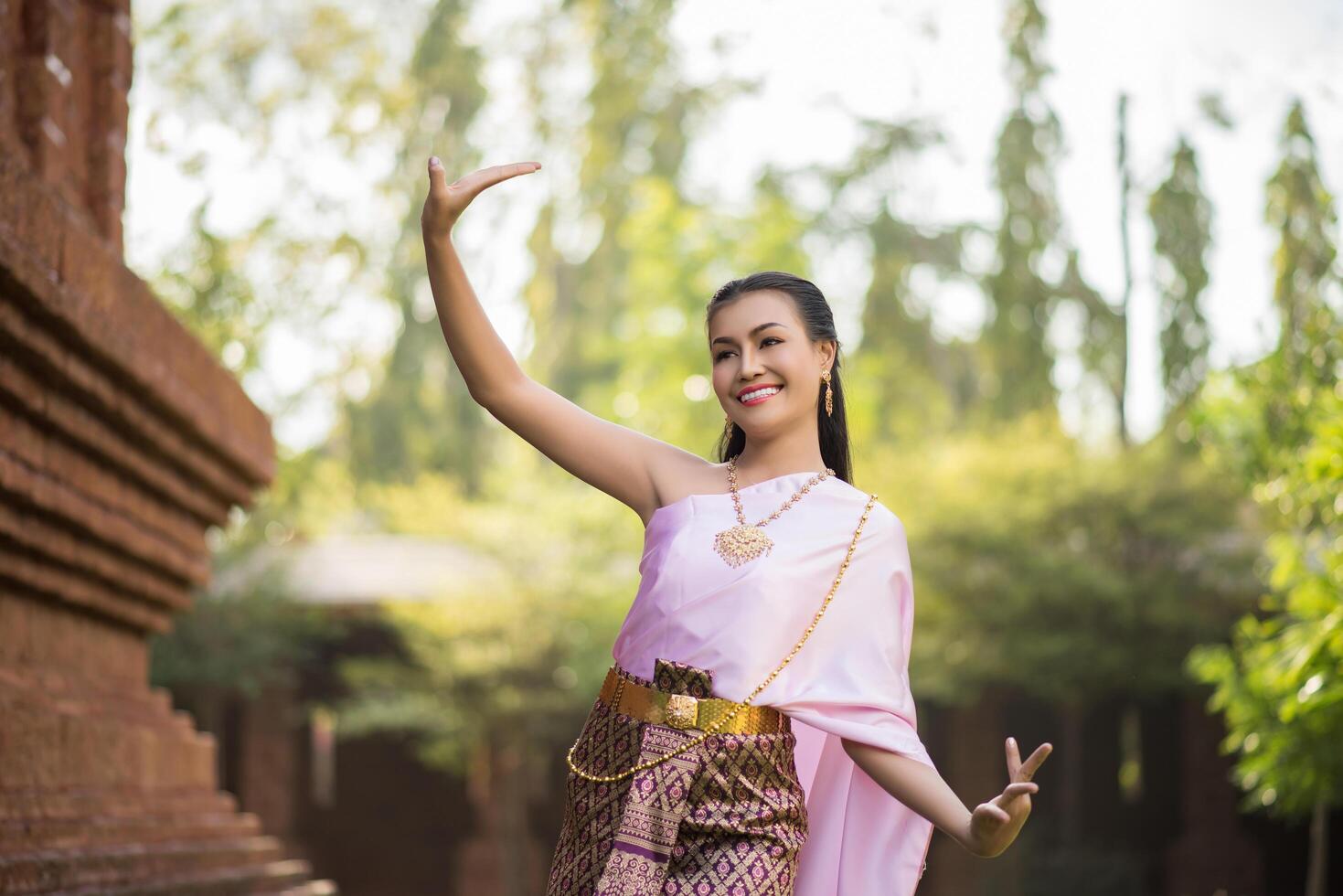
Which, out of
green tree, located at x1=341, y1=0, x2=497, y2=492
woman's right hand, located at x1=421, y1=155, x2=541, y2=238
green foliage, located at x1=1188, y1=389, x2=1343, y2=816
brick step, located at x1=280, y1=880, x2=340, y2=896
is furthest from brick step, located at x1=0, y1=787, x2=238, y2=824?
green tree, located at x1=341, y1=0, x2=497, y2=492

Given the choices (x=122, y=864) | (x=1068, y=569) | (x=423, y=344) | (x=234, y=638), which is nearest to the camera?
(x=122, y=864)

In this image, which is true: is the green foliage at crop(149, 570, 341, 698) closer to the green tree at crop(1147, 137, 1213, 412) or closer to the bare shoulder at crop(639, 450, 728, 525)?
the green tree at crop(1147, 137, 1213, 412)

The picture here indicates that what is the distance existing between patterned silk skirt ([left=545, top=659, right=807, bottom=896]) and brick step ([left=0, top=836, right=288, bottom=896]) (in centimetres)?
113

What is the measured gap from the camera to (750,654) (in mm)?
2521

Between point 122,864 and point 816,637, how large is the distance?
1842mm

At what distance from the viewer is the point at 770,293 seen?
2.75 meters

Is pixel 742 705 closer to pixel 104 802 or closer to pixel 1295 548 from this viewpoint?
pixel 104 802

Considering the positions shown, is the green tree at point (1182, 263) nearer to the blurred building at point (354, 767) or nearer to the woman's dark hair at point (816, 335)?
the blurred building at point (354, 767)

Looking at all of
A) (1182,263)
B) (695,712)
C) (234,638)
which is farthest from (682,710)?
(1182,263)

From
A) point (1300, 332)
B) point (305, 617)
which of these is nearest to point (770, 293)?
point (1300, 332)

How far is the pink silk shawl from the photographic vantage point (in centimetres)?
253

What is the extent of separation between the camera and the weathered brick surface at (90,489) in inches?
124

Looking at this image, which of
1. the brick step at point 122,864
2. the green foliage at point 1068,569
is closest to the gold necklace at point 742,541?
the brick step at point 122,864

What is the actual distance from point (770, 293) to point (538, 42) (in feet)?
75.0
